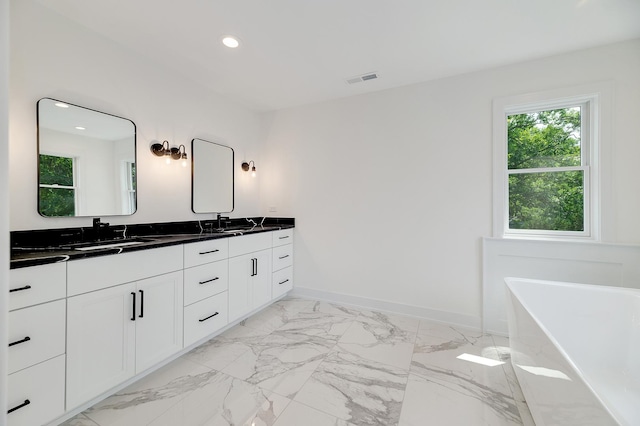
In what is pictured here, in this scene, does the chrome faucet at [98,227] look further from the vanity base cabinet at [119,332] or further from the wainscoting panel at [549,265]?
the wainscoting panel at [549,265]

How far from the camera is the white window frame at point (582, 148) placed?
2.14 metres

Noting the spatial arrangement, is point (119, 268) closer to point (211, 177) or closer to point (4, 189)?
point (4, 189)

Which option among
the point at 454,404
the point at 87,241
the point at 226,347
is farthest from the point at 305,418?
the point at 87,241

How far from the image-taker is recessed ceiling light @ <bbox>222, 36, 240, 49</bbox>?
2027 mm

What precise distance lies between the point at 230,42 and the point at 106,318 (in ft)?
7.25

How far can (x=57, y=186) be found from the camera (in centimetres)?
175

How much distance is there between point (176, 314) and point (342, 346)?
1402mm

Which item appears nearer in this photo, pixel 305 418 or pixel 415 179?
pixel 305 418

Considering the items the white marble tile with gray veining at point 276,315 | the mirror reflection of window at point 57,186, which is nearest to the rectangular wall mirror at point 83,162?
the mirror reflection of window at point 57,186

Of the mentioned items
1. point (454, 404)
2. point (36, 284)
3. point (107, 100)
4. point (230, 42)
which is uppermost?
point (230, 42)

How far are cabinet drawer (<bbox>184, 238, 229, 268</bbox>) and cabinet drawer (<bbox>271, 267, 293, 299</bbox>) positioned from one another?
0.89 metres

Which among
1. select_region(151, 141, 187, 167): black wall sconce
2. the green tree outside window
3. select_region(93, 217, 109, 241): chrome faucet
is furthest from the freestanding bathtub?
select_region(151, 141, 187, 167): black wall sconce

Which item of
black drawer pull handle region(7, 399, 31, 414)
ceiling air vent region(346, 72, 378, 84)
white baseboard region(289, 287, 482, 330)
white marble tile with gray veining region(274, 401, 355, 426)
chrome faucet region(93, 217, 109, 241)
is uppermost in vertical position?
ceiling air vent region(346, 72, 378, 84)

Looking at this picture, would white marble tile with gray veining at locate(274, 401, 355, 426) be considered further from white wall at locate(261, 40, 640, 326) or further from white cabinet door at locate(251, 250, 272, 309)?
white wall at locate(261, 40, 640, 326)
